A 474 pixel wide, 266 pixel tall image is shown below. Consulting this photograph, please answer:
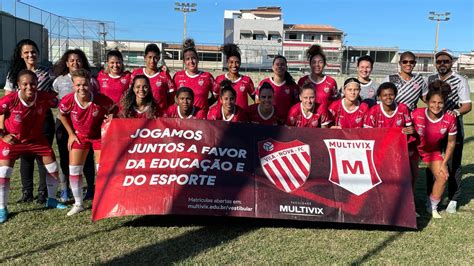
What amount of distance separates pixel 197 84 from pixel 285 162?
2032 millimetres

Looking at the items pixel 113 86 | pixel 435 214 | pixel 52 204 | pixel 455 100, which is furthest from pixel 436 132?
pixel 52 204

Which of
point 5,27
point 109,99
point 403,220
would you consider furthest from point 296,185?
point 5,27

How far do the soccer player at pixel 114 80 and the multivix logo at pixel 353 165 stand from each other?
9.49ft

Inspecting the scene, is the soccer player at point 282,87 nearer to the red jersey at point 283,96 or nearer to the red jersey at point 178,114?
the red jersey at point 283,96

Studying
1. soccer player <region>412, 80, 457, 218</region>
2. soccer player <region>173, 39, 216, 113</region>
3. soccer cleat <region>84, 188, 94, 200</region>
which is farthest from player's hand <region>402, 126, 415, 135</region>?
soccer cleat <region>84, 188, 94, 200</region>

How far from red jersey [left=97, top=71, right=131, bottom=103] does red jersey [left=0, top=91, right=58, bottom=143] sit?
30.5 inches

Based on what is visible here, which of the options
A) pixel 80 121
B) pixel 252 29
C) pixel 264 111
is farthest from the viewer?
pixel 252 29

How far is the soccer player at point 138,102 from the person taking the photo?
5.41 m

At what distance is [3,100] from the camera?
515 cm

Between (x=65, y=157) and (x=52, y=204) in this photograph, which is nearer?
(x=52, y=204)

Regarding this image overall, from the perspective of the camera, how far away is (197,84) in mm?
6355

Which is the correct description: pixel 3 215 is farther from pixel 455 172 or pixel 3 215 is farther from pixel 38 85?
pixel 455 172

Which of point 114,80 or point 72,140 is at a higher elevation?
point 114,80

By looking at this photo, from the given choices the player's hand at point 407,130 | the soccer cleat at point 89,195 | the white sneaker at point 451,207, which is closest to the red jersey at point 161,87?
the soccer cleat at point 89,195
